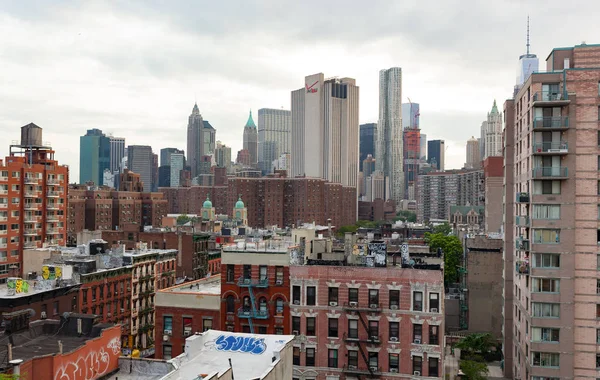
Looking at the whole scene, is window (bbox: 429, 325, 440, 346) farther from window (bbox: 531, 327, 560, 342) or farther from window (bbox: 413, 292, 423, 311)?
window (bbox: 531, 327, 560, 342)

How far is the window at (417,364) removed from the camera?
56.7 meters

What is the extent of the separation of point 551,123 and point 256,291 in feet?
114

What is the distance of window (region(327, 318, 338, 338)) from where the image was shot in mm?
58906

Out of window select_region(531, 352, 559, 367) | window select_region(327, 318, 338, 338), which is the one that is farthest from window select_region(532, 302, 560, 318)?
window select_region(327, 318, 338, 338)

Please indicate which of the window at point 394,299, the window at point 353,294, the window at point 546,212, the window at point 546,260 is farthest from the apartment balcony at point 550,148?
the window at point 353,294

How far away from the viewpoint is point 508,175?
7900cm

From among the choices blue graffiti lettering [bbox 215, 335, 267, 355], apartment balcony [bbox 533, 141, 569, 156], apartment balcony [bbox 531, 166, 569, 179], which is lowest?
blue graffiti lettering [bbox 215, 335, 267, 355]

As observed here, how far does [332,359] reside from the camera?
58.9m

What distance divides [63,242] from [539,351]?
98223 millimetres

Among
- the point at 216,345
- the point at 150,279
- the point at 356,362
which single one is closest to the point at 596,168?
the point at 356,362

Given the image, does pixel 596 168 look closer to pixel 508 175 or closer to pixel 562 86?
pixel 562 86

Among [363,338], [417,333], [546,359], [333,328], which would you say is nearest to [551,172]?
[546,359]

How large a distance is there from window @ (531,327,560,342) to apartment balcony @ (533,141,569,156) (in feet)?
59.5

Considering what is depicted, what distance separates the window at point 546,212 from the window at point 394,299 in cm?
1800
